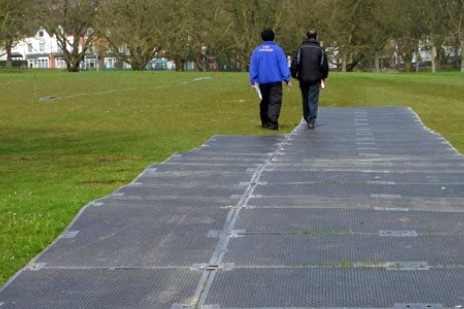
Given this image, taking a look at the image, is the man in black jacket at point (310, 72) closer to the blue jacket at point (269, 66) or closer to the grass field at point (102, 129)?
the blue jacket at point (269, 66)

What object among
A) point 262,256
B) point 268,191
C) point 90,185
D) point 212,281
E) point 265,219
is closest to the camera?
point 212,281

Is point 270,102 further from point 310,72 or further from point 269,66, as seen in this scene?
point 310,72

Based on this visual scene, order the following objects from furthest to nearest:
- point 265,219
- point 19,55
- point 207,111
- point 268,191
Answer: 1. point 19,55
2. point 207,111
3. point 268,191
4. point 265,219

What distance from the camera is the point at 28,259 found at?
6.18 metres

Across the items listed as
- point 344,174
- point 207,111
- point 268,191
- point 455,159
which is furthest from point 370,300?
point 207,111

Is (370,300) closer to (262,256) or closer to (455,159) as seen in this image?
(262,256)

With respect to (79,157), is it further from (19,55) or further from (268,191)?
(19,55)

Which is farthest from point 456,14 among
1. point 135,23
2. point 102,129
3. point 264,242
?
point 264,242

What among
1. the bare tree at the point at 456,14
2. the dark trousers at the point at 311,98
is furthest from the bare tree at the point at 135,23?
the dark trousers at the point at 311,98

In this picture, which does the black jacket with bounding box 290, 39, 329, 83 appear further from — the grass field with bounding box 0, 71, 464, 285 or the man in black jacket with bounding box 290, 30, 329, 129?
the grass field with bounding box 0, 71, 464, 285

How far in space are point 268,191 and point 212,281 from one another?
334 centimetres

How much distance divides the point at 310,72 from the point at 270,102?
103 cm

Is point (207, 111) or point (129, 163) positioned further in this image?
point (207, 111)

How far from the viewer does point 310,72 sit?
1656 centimetres
